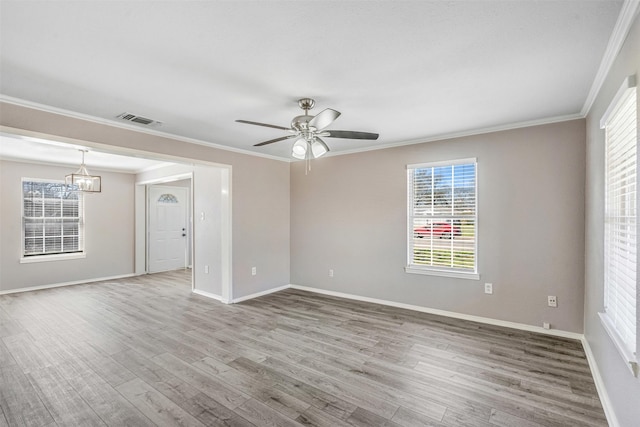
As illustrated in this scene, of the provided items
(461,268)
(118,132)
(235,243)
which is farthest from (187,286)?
(461,268)

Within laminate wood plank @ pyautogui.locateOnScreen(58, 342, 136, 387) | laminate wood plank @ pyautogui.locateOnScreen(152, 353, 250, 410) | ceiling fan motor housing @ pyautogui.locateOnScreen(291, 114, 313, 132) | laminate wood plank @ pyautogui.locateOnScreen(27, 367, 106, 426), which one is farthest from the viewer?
ceiling fan motor housing @ pyautogui.locateOnScreen(291, 114, 313, 132)

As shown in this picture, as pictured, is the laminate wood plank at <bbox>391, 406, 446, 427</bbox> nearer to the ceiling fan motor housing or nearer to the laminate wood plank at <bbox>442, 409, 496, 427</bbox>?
the laminate wood plank at <bbox>442, 409, 496, 427</bbox>

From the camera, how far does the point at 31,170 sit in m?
5.66

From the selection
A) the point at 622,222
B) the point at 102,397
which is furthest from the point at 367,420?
the point at 622,222

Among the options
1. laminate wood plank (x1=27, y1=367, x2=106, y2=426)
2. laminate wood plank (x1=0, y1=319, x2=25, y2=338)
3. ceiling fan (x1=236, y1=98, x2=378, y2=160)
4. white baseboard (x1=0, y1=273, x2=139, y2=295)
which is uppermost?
ceiling fan (x1=236, y1=98, x2=378, y2=160)

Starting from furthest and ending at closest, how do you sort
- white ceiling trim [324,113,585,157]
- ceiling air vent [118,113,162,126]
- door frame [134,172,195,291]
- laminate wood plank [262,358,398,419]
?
door frame [134,172,195,291] → white ceiling trim [324,113,585,157] → ceiling air vent [118,113,162,126] → laminate wood plank [262,358,398,419]

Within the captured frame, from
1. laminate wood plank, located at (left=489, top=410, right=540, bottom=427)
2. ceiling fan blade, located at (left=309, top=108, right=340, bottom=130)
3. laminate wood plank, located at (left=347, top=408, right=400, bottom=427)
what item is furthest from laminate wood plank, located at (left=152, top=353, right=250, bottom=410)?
ceiling fan blade, located at (left=309, top=108, right=340, bottom=130)

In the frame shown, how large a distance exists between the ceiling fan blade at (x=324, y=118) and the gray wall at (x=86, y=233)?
20.3ft

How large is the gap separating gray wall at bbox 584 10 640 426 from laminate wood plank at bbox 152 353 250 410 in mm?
2430

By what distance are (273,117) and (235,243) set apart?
2.36 m

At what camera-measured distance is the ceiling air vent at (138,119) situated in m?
3.17

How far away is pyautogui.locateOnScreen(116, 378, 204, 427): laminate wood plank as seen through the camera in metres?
2.02

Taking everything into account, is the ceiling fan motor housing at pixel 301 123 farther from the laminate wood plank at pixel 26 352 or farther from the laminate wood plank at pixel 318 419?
the laminate wood plank at pixel 26 352

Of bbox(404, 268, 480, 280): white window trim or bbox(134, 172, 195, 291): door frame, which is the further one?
bbox(134, 172, 195, 291): door frame
